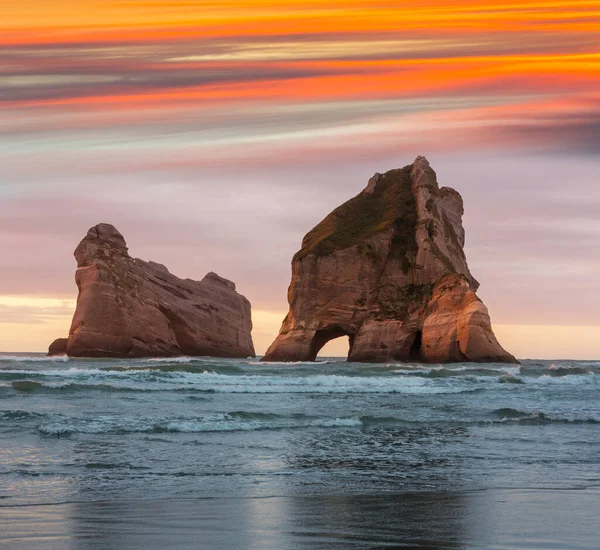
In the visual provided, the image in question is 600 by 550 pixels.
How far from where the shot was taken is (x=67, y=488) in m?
11.4

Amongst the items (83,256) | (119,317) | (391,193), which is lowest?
(119,317)

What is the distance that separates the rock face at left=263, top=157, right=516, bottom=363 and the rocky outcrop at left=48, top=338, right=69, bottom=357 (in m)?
23.2

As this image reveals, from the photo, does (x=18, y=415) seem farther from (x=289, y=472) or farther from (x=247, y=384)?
(x=247, y=384)

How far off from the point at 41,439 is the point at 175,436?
98.6 inches

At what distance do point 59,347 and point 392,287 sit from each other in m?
33.4

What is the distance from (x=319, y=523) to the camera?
9203 mm

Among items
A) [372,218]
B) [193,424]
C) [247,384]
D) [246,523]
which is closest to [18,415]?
[193,424]

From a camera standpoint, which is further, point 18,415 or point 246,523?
point 18,415

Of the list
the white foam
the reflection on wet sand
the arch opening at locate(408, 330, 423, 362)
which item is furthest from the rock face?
the reflection on wet sand

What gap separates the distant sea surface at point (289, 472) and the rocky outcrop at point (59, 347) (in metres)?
59.3

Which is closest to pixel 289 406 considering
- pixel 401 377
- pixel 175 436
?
pixel 175 436

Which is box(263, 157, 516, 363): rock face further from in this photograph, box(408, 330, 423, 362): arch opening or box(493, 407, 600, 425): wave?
box(493, 407, 600, 425): wave

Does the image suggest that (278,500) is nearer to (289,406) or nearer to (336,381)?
(289,406)

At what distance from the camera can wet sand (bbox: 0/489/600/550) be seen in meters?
8.20
